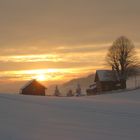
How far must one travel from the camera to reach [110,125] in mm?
21125

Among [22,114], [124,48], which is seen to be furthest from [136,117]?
[124,48]

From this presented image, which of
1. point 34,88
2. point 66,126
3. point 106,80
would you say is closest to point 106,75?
point 106,80

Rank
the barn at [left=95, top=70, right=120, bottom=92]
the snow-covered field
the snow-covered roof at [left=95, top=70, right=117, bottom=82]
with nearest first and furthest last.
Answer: the snow-covered field
the barn at [left=95, top=70, right=120, bottom=92]
the snow-covered roof at [left=95, top=70, right=117, bottom=82]

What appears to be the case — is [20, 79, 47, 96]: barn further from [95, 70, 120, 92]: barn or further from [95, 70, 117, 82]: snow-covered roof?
[95, 70, 117, 82]: snow-covered roof

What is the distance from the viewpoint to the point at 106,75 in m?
107

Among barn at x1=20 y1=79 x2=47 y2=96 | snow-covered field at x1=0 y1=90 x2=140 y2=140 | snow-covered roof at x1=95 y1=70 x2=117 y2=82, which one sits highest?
snow-covered roof at x1=95 y1=70 x2=117 y2=82

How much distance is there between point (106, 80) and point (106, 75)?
1615 millimetres

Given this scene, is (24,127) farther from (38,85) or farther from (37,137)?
(38,85)

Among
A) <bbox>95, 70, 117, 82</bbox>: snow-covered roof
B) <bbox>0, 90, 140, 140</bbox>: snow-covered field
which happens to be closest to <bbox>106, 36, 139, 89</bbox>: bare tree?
<bbox>95, 70, 117, 82</bbox>: snow-covered roof

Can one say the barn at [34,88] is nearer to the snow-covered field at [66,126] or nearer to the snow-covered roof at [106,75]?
the snow-covered roof at [106,75]

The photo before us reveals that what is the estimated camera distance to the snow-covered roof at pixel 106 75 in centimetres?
10250

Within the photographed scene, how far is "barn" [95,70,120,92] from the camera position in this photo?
101750 mm

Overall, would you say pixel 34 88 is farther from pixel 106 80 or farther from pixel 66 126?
pixel 66 126

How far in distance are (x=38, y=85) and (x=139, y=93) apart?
34505mm
